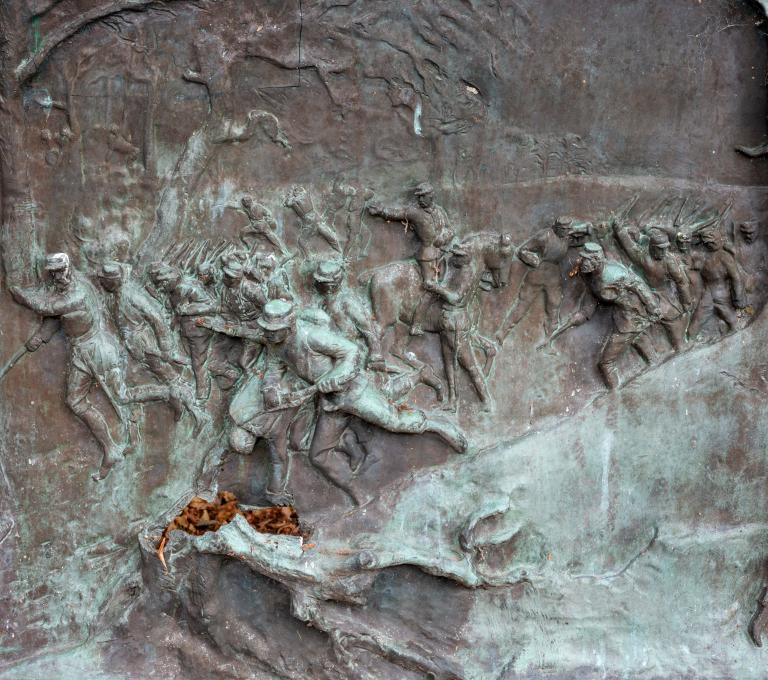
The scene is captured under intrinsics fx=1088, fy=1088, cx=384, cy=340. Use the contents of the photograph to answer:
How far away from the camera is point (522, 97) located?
6125 mm

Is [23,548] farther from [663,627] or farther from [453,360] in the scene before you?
[663,627]

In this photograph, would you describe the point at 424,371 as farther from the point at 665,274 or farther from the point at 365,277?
the point at 665,274

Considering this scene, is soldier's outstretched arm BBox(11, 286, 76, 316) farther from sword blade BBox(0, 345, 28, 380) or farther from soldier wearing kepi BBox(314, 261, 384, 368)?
soldier wearing kepi BBox(314, 261, 384, 368)

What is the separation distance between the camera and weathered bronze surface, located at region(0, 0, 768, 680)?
19.7ft

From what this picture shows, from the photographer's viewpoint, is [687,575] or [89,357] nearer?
[89,357]

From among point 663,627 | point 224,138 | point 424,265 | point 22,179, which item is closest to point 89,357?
point 22,179

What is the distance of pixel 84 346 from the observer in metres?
6.14

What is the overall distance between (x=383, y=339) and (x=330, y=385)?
491 millimetres

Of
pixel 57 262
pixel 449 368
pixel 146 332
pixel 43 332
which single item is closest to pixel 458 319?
pixel 449 368

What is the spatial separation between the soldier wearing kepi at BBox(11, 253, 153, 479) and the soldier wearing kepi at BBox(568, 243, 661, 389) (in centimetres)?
257

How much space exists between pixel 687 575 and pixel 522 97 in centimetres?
303

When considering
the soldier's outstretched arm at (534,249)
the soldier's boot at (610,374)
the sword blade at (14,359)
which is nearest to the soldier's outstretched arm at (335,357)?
the soldier's outstretched arm at (534,249)

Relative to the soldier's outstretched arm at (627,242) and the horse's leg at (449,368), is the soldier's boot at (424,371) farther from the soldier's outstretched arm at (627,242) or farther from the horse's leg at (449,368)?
the soldier's outstretched arm at (627,242)

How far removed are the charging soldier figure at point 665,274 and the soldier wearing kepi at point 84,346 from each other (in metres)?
2.86
